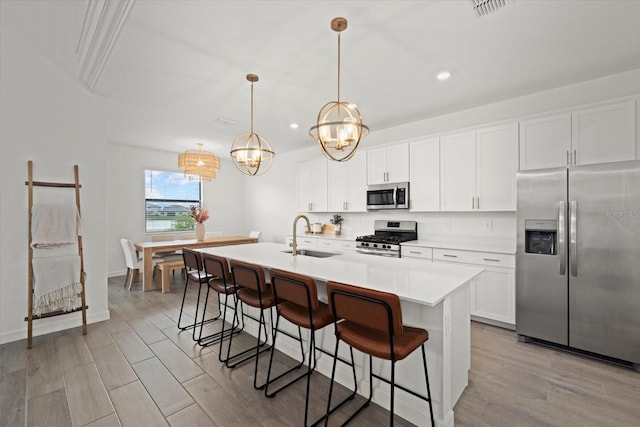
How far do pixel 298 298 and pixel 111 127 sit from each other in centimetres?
499

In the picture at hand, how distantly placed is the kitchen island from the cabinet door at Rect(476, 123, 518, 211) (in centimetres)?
184

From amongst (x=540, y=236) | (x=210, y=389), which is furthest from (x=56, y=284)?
(x=540, y=236)

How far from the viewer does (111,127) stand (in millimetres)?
4871

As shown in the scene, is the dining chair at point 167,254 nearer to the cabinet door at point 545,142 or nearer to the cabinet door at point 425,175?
the cabinet door at point 425,175

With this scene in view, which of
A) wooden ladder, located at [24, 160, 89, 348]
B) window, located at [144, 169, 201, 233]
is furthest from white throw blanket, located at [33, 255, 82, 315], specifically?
window, located at [144, 169, 201, 233]

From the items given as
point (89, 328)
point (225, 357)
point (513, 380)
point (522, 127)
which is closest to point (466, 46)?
point (522, 127)

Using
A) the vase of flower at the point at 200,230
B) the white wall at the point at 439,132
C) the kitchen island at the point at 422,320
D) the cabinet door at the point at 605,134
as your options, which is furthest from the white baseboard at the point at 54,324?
the cabinet door at the point at 605,134

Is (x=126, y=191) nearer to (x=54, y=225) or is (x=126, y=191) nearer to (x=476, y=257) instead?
(x=54, y=225)

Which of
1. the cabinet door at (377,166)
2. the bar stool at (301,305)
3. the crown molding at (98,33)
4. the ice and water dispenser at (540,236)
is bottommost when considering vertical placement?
the bar stool at (301,305)

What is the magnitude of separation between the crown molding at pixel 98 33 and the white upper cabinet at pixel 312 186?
3.58m

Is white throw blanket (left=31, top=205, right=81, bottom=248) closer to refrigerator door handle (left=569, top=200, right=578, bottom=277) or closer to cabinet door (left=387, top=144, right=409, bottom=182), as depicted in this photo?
cabinet door (left=387, top=144, right=409, bottom=182)

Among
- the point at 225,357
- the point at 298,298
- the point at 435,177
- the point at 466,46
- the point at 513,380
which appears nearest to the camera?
the point at 298,298

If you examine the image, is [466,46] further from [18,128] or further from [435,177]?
[18,128]

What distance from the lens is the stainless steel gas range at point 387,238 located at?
4.15 m
